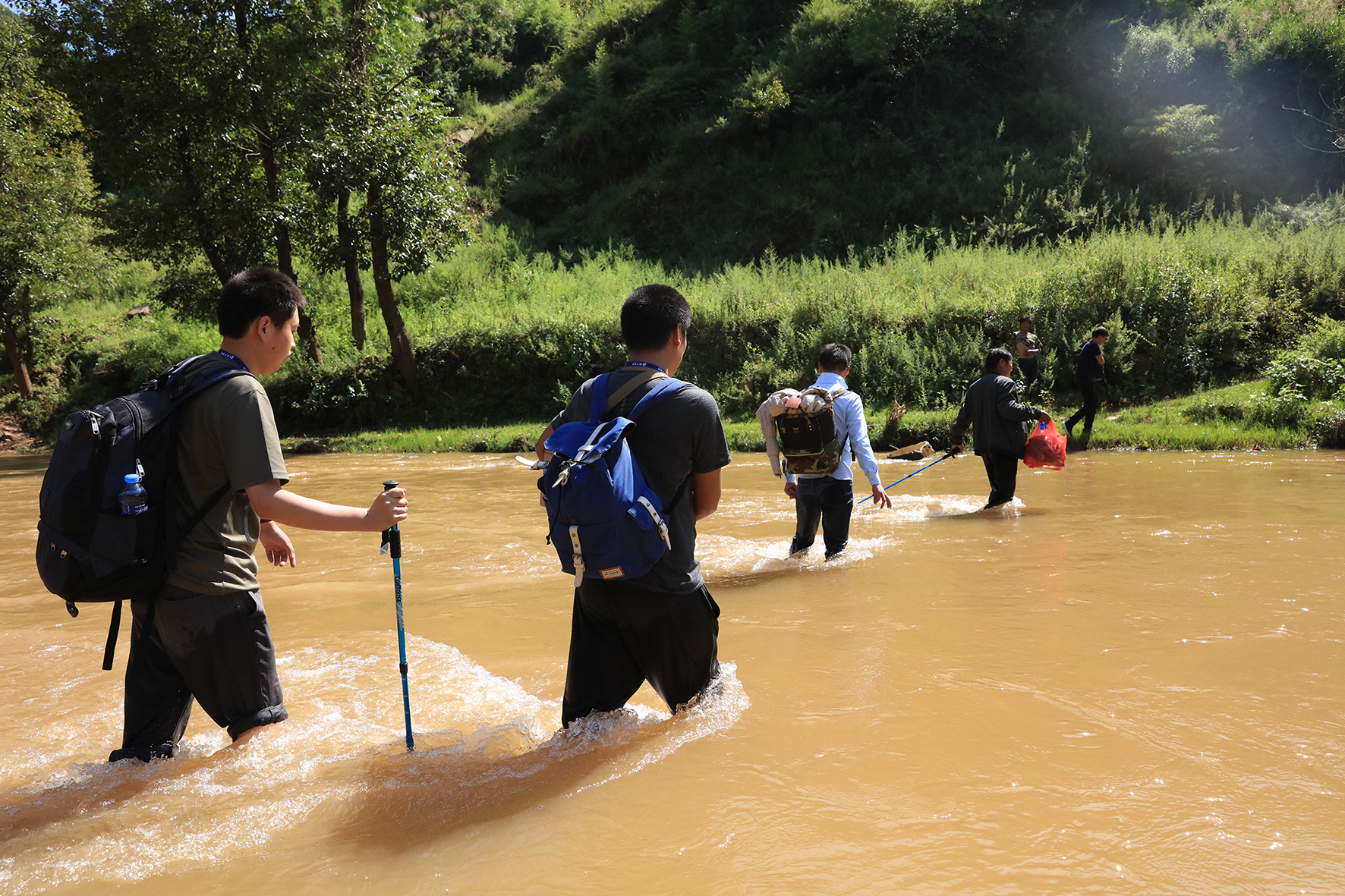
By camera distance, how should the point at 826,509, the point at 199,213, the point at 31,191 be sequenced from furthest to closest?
1. the point at 31,191
2. the point at 199,213
3. the point at 826,509

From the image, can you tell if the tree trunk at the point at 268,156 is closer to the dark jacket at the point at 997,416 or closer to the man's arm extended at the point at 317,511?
the dark jacket at the point at 997,416

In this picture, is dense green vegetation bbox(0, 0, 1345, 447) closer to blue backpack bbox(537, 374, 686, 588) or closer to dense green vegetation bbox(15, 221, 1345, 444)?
dense green vegetation bbox(15, 221, 1345, 444)

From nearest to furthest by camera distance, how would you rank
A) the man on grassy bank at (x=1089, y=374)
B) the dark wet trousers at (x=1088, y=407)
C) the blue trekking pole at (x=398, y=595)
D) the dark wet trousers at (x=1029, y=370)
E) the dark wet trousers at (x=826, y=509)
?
the blue trekking pole at (x=398, y=595) < the dark wet trousers at (x=826, y=509) < the man on grassy bank at (x=1089, y=374) < the dark wet trousers at (x=1088, y=407) < the dark wet trousers at (x=1029, y=370)

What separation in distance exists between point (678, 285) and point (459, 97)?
24690 millimetres

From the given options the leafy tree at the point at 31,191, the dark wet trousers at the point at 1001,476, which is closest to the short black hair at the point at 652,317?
the dark wet trousers at the point at 1001,476

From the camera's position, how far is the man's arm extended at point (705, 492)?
3383 millimetres

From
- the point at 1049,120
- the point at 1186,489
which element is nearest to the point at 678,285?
the point at 1049,120

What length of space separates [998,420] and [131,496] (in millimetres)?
7925

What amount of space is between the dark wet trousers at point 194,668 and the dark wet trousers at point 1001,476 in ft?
25.5

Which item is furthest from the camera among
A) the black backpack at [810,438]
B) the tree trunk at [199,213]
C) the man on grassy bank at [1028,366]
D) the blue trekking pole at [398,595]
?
the tree trunk at [199,213]

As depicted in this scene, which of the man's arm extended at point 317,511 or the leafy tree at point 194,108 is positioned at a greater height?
the leafy tree at point 194,108

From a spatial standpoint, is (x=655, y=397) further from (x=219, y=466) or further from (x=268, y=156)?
(x=268, y=156)

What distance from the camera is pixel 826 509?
23.2 ft

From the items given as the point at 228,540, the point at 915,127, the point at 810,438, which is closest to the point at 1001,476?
the point at 810,438
